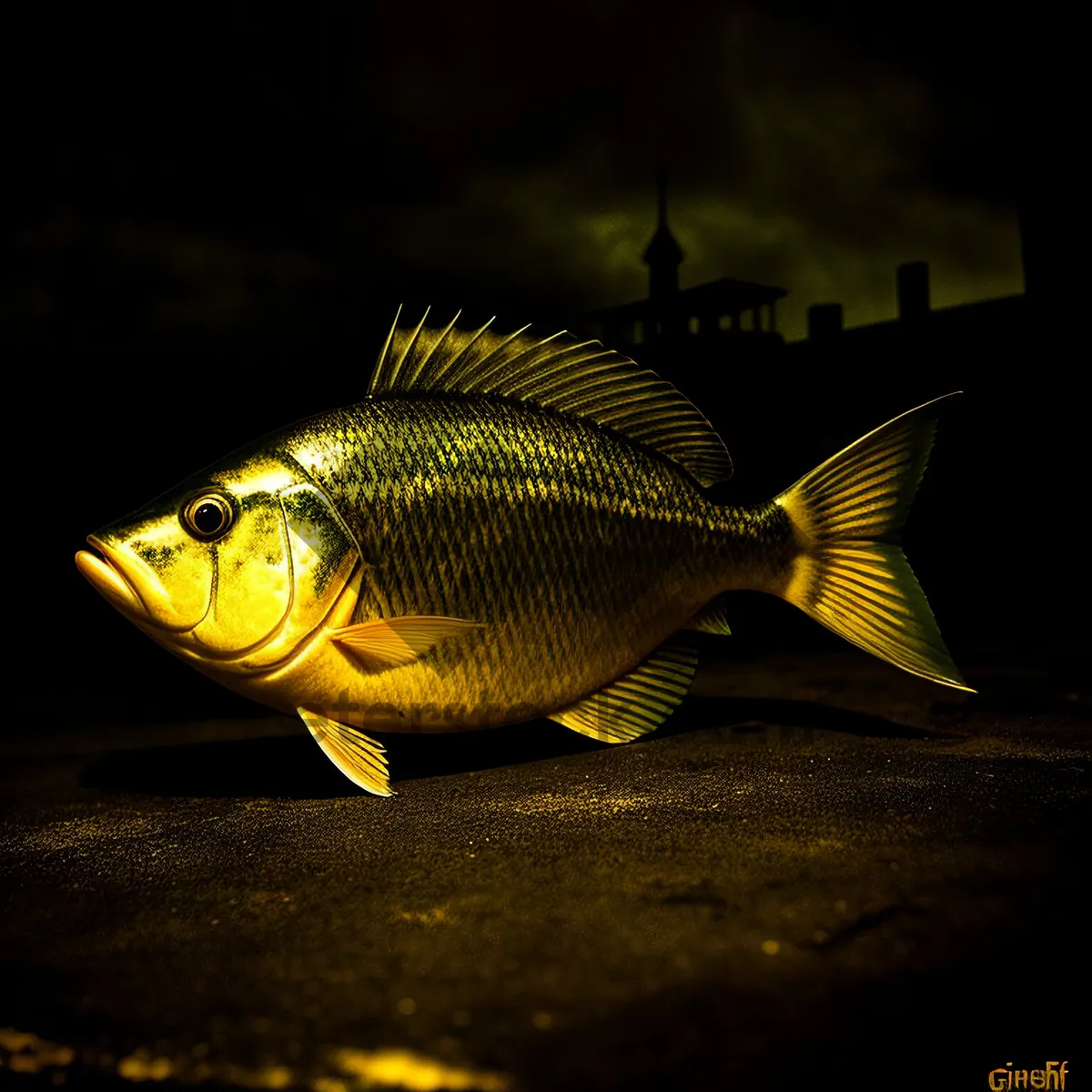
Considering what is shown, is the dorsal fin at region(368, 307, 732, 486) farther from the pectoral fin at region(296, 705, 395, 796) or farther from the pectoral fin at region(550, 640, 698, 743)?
the pectoral fin at region(296, 705, 395, 796)

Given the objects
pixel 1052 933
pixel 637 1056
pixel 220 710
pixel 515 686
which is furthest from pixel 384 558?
pixel 220 710

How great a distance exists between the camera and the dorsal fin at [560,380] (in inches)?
117

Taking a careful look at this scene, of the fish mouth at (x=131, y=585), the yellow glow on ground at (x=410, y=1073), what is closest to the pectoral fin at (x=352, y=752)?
the fish mouth at (x=131, y=585)

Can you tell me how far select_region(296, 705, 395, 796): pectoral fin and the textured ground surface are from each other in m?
0.09

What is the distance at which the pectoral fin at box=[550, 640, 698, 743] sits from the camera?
9.82 ft

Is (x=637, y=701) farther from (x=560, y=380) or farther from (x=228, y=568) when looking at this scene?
(x=228, y=568)

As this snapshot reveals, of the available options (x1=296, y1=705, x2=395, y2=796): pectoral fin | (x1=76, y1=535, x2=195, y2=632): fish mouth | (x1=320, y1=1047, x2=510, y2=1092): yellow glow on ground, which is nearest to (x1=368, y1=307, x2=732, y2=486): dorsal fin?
(x1=76, y1=535, x2=195, y2=632): fish mouth

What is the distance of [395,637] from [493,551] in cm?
41

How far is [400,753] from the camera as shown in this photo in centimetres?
334

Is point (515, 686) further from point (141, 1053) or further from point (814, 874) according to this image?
point (141, 1053)

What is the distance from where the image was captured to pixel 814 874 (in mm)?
1921

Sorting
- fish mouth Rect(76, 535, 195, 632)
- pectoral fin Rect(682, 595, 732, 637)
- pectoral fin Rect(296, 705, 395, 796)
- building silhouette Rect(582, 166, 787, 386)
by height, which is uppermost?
building silhouette Rect(582, 166, 787, 386)

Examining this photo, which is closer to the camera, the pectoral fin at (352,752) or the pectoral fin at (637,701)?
the pectoral fin at (352,752)

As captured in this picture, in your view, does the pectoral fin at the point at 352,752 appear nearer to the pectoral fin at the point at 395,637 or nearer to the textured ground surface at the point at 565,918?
the textured ground surface at the point at 565,918
